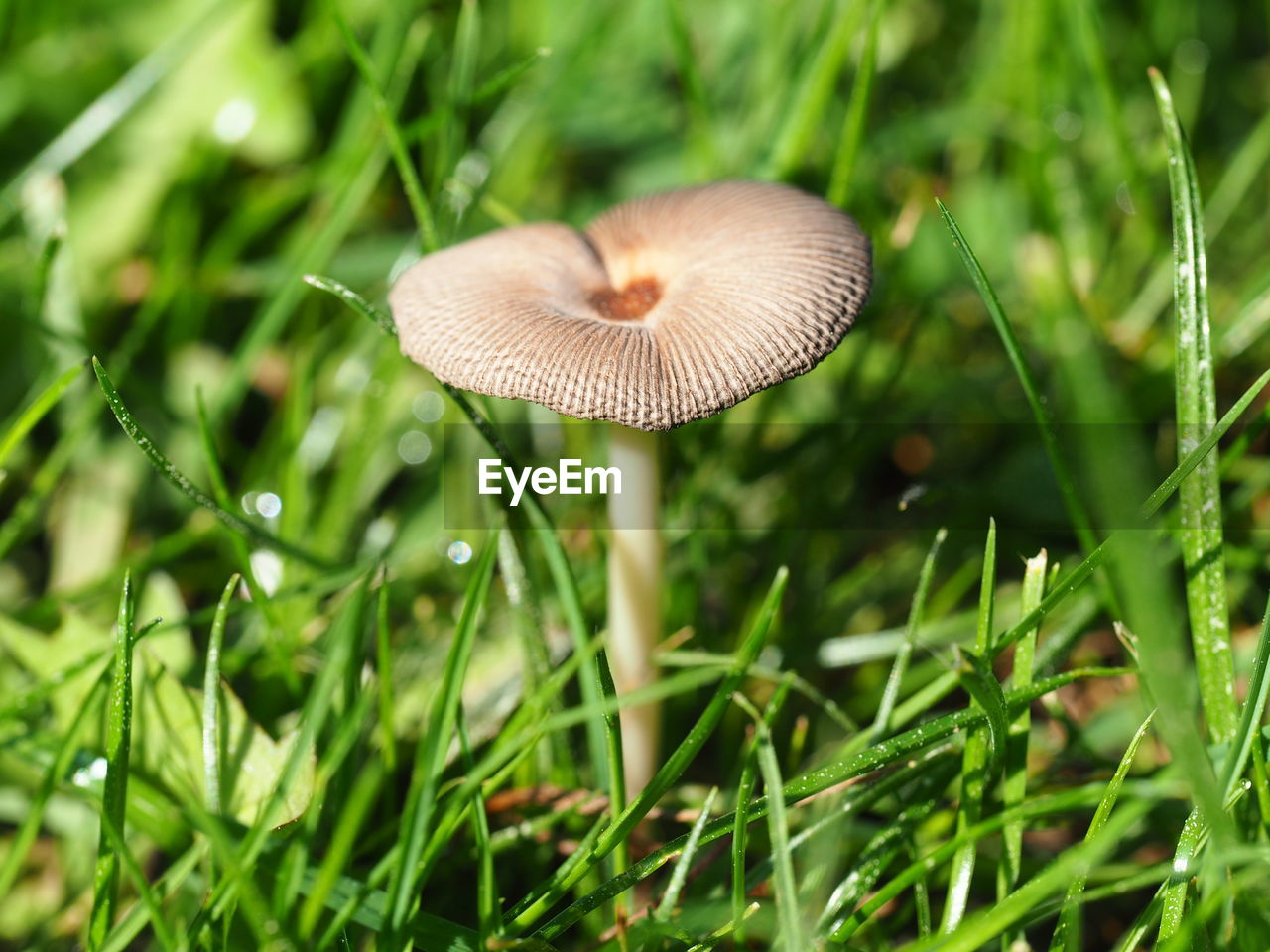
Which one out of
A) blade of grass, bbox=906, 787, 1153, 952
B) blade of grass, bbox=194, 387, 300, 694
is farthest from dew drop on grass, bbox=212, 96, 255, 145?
blade of grass, bbox=906, 787, 1153, 952

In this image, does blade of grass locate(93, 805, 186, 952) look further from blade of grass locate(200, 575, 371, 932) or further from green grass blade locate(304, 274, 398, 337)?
green grass blade locate(304, 274, 398, 337)

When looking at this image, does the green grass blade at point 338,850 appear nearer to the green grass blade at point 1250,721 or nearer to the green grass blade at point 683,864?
the green grass blade at point 683,864

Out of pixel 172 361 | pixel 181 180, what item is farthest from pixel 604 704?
pixel 181 180

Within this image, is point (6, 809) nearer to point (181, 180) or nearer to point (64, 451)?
point (64, 451)

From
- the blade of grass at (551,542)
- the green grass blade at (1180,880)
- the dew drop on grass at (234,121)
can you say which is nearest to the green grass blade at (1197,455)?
the green grass blade at (1180,880)

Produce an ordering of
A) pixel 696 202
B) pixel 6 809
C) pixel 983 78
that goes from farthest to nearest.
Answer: pixel 983 78
pixel 6 809
pixel 696 202

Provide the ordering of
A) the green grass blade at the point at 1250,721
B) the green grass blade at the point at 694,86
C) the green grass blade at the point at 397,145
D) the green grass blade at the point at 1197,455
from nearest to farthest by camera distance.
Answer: the green grass blade at the point at 1250,721
the green grass blade at the point at 1197,455
the green grass blade at the point at 397,145
the green grass blade at the point at 694,86
